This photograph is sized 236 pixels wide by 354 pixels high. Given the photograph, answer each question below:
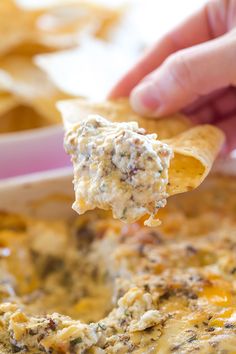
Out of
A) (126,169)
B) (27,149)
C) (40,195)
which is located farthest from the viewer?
(27,149)

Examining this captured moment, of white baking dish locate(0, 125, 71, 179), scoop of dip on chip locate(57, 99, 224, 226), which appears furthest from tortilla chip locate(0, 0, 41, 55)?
scoop of dip on chip locate(57, 99, 224, 226)

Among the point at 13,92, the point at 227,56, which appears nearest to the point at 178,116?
the point at 227,56

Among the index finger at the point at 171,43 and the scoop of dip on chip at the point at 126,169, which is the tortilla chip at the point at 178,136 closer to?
the scoop of dip on chip at the point at 126,169

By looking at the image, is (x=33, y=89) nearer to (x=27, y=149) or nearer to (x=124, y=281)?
(x=27, y=149)

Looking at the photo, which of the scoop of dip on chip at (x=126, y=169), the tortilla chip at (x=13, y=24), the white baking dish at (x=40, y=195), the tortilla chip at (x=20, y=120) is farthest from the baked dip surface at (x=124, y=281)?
the tortilla chip at (x=13, y=24)

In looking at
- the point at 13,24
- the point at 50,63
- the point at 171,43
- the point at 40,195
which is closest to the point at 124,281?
the point at 40,195

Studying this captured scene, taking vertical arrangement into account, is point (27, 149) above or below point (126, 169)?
above
